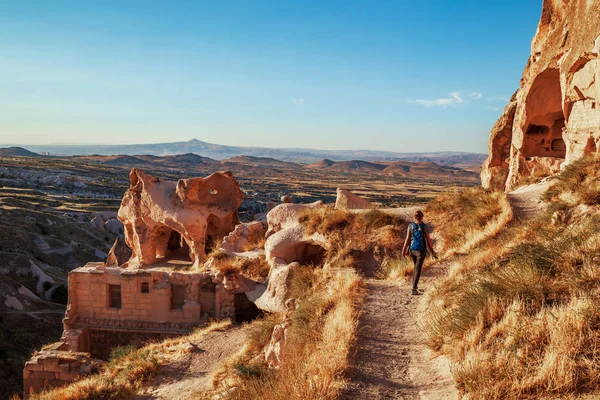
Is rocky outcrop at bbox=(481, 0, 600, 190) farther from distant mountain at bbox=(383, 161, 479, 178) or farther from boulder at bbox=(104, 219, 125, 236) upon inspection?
distant mountain at bbox=(383, 161, 479, 178)

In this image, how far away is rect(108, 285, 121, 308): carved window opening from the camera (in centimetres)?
1352

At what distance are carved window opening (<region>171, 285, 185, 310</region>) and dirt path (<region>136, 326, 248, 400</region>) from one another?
227cm

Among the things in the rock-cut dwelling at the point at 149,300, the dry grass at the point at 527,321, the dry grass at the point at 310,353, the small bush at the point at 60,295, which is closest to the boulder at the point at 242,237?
the rock-cut dwelling at the point at 149,300

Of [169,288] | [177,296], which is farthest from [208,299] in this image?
[169,288]

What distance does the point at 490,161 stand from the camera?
1916 centimetres

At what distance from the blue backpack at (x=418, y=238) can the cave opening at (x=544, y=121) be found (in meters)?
11.7

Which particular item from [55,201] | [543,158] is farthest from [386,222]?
[55,201]

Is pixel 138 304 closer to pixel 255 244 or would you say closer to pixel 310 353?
pixel 255 244

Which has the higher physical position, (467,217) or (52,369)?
(467,217)

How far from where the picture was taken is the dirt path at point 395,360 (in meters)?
4.37

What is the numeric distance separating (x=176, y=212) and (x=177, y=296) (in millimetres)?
2972

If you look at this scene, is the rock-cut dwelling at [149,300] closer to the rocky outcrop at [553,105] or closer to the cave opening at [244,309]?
the cave opening at [244,309]

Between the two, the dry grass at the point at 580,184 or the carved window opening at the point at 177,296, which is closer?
the dry grass at the point at 580,184

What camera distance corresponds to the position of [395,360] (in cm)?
512
